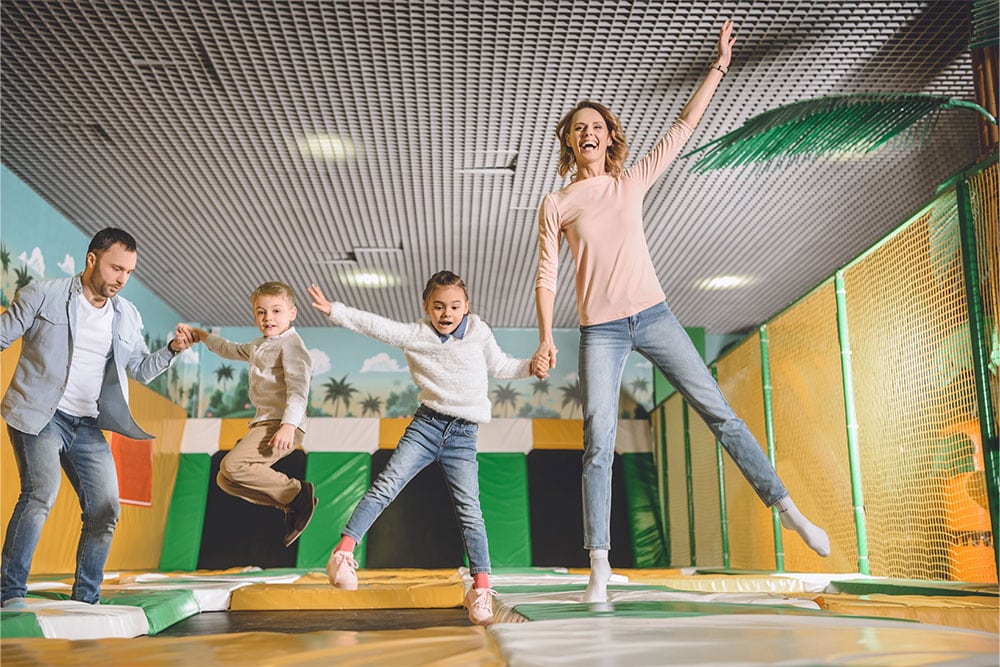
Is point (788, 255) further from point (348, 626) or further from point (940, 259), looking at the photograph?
point (348, 626)

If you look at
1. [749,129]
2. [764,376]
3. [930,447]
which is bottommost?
[930,447]

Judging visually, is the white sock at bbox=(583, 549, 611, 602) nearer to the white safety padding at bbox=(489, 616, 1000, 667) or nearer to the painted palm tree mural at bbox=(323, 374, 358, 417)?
the white safety padding at bbox=(489, 616, 1000, 667)

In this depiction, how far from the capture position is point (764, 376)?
5.37 meters

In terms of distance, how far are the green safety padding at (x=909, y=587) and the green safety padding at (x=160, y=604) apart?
271 cm

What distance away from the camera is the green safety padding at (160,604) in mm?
2929

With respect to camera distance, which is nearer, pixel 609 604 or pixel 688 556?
pixel 609 604

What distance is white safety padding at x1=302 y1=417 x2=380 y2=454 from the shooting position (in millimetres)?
8727

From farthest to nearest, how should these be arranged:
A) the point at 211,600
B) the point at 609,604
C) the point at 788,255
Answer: the point at 788,255, the point at 211,600, the point at 609,604

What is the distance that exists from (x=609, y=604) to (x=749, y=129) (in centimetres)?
291

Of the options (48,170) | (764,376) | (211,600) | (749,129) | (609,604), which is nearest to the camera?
(609,604)

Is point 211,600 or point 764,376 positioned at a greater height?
point 764,376

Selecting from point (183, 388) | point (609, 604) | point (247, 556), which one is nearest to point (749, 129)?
point (609, 604)

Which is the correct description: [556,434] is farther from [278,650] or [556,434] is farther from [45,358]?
[278,650]

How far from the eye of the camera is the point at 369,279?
8234mm
